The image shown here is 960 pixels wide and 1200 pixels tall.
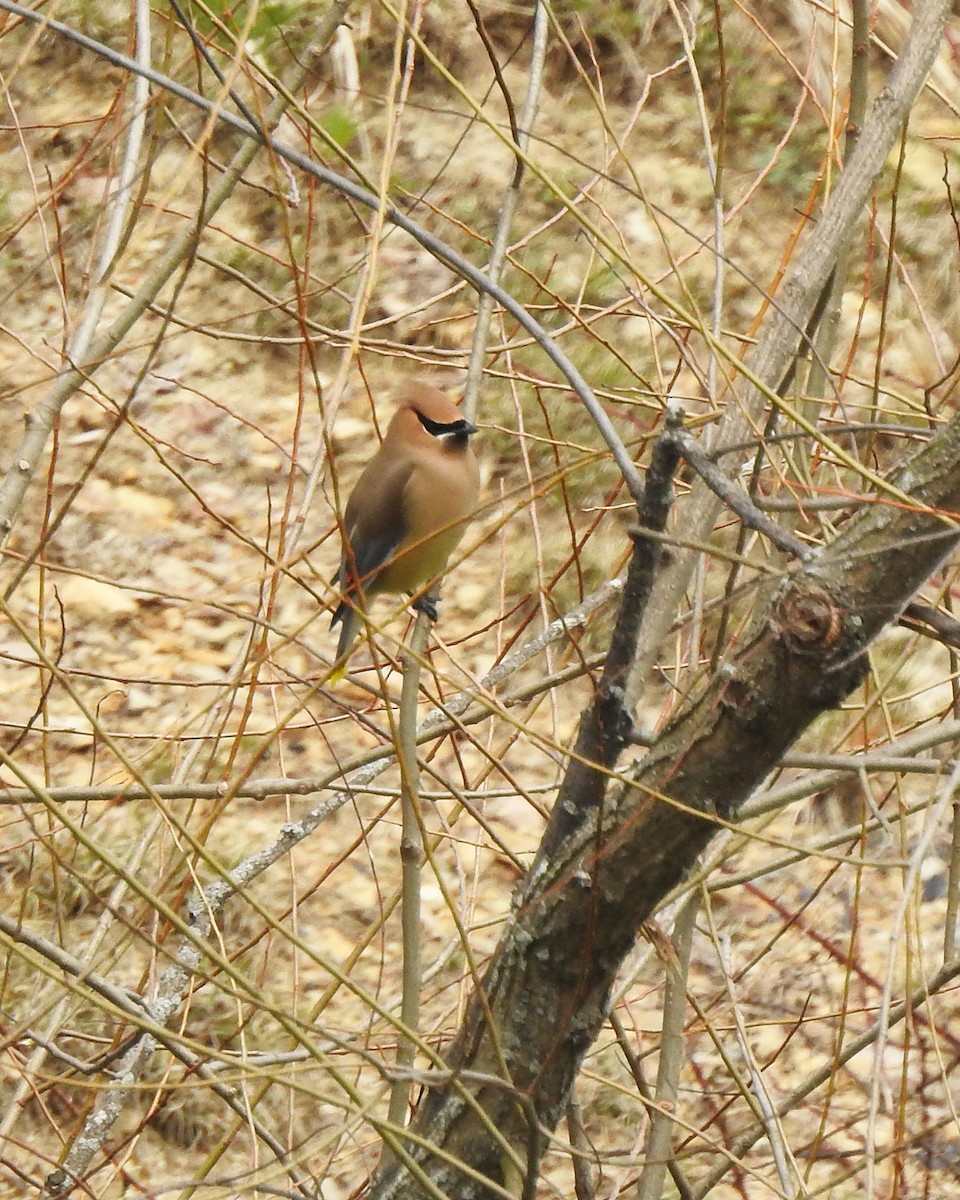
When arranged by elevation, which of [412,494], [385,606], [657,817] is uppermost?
[385,606]

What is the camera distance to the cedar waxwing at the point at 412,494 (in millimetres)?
4055

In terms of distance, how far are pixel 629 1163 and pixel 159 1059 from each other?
7.27 feet

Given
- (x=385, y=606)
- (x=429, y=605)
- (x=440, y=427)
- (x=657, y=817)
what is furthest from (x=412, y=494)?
(x=657, y=817)

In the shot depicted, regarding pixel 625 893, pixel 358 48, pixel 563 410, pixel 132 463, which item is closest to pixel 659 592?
pixel 625 893

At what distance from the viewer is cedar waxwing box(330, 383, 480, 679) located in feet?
13.3

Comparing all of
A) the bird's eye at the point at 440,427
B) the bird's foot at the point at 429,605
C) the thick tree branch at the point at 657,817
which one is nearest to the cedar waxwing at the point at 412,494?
the bird's eye at the point at 440,427

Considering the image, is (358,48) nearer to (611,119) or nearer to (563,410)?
(611,119)

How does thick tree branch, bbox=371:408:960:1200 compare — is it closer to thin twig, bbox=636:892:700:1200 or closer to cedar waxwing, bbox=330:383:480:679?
thin twig, bbox=636:892:700:1200

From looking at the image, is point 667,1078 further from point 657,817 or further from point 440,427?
point 440,427

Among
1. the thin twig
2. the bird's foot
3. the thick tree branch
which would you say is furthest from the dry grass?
the thick tree branch

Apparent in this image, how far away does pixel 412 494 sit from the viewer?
4.17 metres

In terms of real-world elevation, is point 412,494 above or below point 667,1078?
above

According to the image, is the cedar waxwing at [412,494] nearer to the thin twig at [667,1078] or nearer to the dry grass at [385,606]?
the dry grass at [385,606]

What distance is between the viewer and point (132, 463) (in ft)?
19.5
